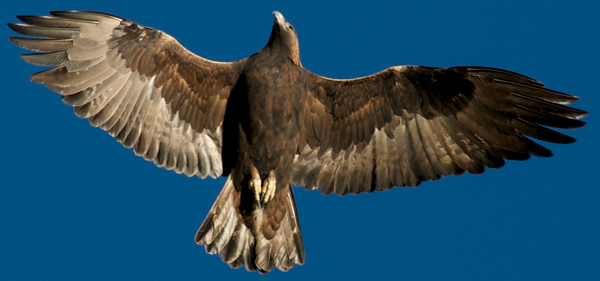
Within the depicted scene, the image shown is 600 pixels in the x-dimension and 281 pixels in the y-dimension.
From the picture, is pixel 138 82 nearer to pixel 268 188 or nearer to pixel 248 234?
pixel 268 188

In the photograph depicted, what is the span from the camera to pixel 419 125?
8953 mm

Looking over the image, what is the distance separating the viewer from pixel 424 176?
8.91 m

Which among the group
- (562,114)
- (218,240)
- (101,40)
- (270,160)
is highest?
(101,40)

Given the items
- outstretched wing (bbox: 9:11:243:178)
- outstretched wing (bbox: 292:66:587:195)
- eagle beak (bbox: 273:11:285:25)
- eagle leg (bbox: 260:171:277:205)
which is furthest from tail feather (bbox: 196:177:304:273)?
eagle beak (bbox: 273:11:285:25)

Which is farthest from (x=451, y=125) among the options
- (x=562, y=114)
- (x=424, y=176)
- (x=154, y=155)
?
(x=154, y=155)

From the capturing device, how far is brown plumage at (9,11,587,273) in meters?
8.35

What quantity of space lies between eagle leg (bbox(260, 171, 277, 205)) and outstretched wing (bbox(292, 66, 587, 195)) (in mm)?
566

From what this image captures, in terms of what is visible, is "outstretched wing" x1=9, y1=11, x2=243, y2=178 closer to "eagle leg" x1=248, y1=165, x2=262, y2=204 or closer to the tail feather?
the tail feather

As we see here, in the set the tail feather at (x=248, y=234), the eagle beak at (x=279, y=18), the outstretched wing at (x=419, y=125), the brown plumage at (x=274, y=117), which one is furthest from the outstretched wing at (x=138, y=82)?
the outstretched wing at (x=419, y=125)

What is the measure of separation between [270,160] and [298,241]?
108 cm

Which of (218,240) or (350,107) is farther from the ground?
(350,107)

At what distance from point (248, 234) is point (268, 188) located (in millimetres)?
628

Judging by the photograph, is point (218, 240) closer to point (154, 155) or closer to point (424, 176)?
point (154, 155)

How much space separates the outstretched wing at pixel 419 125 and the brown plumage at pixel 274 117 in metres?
0.01
